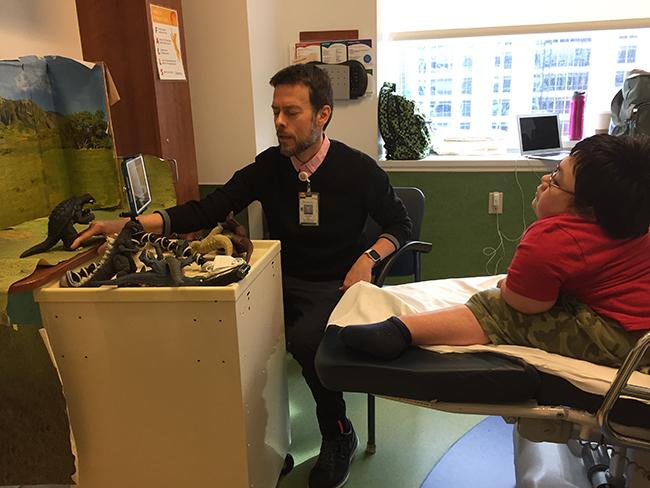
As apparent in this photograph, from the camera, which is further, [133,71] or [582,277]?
[133,71]

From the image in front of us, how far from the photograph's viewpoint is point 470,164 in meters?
2.75

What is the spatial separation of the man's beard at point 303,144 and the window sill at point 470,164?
0.99 meters

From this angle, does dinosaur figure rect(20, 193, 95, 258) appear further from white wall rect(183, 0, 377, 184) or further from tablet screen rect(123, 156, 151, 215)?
white wall rect(183, 0, 377, 184)

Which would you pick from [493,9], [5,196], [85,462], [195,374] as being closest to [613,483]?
[195,374]

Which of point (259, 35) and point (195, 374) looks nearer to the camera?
point (195, 374)

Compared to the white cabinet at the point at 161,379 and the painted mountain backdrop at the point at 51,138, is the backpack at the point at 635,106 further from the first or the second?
the painted mountain backdrop at the point at 51,138

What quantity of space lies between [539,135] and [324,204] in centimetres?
144

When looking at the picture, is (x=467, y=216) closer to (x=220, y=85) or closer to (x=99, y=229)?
(x=220, y=85)

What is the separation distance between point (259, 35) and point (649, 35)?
1926 millimetres

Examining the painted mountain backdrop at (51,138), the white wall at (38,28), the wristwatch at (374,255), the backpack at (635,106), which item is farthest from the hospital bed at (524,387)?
the backpack at (635,106)

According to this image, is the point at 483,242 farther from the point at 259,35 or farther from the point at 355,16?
the point at 259,35

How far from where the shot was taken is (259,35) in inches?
95.4

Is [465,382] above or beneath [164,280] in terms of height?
beneath

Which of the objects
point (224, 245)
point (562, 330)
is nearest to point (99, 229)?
point (224, 245)
